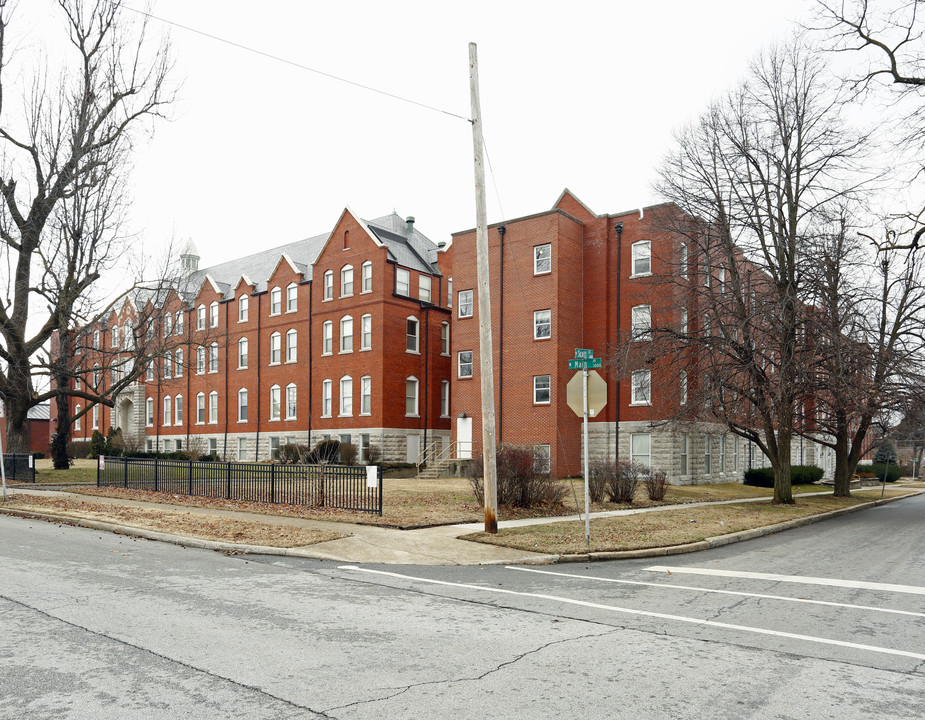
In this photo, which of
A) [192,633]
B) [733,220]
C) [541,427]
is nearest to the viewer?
[192,633]

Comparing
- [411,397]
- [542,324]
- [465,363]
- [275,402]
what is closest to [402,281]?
[411,397]

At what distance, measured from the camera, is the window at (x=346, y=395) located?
1693 inches

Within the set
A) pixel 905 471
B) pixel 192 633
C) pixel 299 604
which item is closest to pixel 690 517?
pixel 299 604

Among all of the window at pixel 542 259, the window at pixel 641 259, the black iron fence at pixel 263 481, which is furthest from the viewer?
the window at pixel 542 259

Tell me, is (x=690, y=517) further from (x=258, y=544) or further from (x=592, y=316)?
(x=592, y=316)

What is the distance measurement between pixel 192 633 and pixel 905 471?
99.7 meters

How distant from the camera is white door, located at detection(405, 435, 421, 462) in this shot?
42.0m

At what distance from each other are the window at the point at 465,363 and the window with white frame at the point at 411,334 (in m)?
5.35

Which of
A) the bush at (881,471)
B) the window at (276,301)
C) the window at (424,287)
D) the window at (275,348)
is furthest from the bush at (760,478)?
the window at (276,301)

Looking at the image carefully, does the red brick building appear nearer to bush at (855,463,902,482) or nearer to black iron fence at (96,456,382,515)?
black iron fence at (96,456,382,515)

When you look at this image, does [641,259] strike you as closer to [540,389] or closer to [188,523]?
[540,389]

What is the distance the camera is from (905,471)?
289 feet

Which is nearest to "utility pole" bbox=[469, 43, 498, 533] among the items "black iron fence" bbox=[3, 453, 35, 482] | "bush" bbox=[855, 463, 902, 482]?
"black iron fence" bbox=[3, 453, 35, 482]

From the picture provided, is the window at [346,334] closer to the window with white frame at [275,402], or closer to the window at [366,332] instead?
the window at [366,332]
